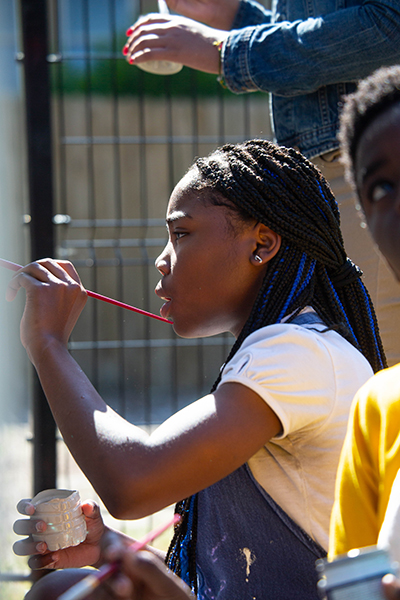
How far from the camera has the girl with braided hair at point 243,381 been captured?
1.13 m

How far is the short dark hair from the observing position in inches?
35.8

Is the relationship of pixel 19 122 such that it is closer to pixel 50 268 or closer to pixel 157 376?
pixel 50 268

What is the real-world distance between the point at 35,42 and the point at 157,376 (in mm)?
3592

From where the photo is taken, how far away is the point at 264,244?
1472mm

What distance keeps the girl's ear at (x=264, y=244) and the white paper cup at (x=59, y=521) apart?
0.64 m

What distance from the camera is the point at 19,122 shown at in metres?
2.41

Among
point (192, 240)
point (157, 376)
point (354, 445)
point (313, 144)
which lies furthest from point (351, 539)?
point (157, 376)

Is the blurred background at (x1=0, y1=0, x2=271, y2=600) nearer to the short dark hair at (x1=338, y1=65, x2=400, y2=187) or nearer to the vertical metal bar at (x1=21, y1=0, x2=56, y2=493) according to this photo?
the vertical metal bar at (x1=21, y1=0, x2=56, y2=493)

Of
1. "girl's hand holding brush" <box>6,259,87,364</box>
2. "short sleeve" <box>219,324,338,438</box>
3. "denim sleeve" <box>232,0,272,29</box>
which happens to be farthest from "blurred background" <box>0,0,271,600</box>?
"denim sleeve" <box>232,0,272,29</box>

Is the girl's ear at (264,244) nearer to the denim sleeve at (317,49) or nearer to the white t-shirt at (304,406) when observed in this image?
the white t-shirt at (304,406)

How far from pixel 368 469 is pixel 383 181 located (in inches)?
15.3

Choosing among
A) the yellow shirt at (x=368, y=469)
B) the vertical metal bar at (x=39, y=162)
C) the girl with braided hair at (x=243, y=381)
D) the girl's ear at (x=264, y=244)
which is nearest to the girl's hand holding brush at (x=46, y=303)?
the girl with braided hair at (x=243, y=381)

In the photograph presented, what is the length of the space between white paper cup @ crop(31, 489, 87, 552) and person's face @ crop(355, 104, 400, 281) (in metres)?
0.83

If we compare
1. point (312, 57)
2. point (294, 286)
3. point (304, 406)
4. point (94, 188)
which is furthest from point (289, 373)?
point (94, 188)
